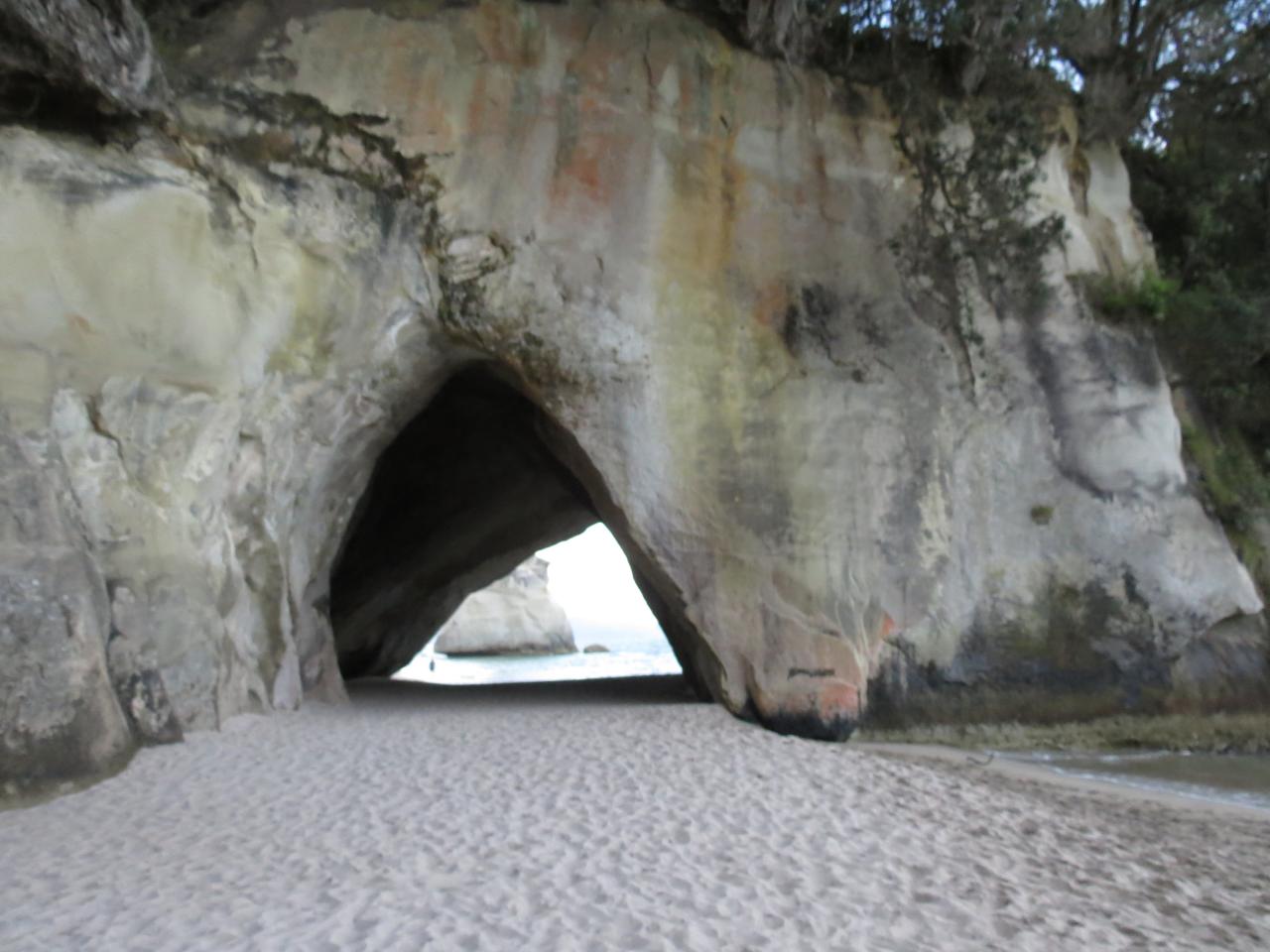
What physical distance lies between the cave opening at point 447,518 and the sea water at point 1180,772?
4412 mm

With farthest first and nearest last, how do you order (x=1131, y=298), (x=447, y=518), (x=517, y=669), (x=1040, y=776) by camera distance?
(x=517, y=669) → (x=447, y=518) → (x=1131, y=298) → (x=1040, y=776)

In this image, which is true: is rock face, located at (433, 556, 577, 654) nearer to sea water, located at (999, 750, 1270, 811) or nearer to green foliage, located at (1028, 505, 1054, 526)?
green foliage, located at (1028, 505, 1054, 526)

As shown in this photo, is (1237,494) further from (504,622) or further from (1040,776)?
(504,622)

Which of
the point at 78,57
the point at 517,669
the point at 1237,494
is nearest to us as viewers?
the point at 78,57

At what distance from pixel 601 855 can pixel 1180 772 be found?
6335mm

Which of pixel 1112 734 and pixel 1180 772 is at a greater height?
pixel 1112 734

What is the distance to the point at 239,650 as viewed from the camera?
824 centimetres

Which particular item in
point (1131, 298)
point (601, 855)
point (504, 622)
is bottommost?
point (601, 855)

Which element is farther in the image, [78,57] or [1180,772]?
[1180,772]

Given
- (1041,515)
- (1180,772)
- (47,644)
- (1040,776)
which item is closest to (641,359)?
(1041,515)

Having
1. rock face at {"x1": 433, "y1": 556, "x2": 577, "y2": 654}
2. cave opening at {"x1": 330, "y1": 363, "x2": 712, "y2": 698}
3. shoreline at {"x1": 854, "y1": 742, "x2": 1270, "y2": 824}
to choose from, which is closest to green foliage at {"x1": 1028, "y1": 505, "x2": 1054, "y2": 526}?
shoreline at {"x1": 854, "y1": 742, "x2": 1270, "y2": 824}

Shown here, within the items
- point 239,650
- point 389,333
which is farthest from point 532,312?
point 239,650

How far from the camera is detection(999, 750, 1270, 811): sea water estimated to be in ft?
25.0

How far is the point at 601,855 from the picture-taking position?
15.8 ft
